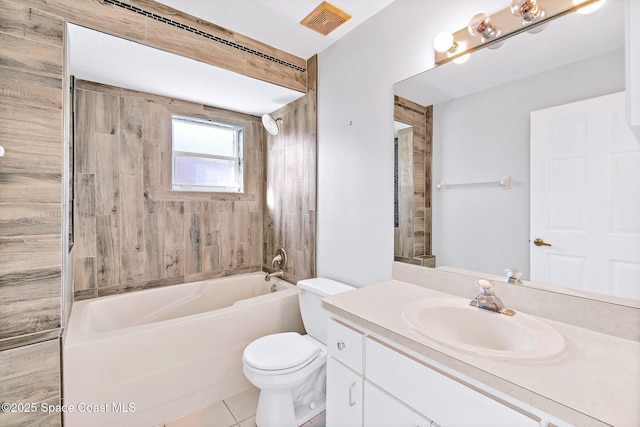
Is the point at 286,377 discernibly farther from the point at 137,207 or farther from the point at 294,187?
the point at 137,207

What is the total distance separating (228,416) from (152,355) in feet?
1.93

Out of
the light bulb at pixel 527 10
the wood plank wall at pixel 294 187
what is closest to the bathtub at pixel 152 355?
the wood plank wall at pixel 294 187

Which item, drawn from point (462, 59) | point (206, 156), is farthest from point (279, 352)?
point (206, 156)

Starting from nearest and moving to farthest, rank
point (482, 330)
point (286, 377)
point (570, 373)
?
point (570, 373), point (482, 330), point (286, 377)

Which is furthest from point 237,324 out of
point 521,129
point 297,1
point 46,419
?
point 297,1

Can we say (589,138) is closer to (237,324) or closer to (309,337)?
A: (309,337)

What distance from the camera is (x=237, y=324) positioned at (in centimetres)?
191

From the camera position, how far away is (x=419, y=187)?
159 centimetres

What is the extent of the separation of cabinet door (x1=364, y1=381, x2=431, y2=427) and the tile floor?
787mm

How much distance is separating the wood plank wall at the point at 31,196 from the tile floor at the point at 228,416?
2.11 feet

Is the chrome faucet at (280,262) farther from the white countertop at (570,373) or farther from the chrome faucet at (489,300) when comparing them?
the chrome faucet at (489,300)

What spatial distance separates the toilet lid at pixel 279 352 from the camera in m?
1.49

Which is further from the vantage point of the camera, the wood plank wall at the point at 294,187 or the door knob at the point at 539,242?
the wood plank wall at the point at 294,187

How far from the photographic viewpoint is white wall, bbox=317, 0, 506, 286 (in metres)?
1.57
